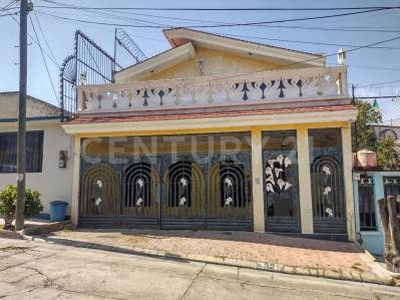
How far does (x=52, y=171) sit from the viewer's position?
39.9 ft

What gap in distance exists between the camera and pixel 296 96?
10.0 metres

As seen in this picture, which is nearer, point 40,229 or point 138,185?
point 40,229

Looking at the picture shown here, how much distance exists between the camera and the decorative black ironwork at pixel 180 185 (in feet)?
33.9

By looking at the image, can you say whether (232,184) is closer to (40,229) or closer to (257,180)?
(257,180)

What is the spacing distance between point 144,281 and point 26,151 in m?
9.01

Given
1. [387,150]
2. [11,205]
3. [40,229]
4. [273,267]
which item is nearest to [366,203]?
[273,267]

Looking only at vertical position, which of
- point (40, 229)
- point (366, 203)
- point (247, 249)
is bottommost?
point (247, 249)

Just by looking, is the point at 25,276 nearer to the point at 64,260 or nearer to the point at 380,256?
the point at 64,260

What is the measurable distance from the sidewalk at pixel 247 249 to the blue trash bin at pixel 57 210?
4.56 feet

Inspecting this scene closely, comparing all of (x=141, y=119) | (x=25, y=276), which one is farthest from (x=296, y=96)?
(x=25, y=276)

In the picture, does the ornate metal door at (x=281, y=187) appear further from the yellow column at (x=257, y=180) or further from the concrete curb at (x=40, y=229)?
the concrete curb at (x=40, y=229)

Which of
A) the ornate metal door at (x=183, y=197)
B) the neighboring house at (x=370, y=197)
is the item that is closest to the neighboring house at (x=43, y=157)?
the ornate metal door at (x=183, y=197)

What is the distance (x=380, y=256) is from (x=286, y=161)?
11.1 feet

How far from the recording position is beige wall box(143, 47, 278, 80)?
12605 millimetres
